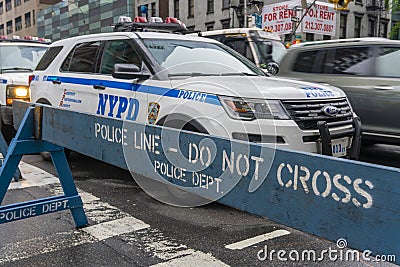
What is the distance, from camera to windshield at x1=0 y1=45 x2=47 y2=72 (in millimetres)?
9477

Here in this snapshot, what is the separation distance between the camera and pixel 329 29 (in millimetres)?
26703

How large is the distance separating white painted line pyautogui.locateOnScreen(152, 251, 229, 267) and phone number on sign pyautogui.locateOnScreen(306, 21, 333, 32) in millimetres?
23264

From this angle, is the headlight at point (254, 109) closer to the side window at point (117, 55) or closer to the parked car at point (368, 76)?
the side window at point (117, 55)

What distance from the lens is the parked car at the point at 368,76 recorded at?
645cm

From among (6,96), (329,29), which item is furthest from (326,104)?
(329,29)

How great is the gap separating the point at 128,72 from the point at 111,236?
1956 millimetres

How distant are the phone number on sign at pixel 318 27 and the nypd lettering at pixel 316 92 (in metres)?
21.3

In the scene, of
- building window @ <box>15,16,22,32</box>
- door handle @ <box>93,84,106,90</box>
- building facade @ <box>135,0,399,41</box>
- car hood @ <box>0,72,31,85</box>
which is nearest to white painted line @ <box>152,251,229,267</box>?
door handle @ <box>93,84,106,90</box>

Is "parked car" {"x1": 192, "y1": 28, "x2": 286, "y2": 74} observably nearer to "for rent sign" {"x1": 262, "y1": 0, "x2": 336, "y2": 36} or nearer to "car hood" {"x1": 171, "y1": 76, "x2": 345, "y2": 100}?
"car hood" {"x1": 171, "y1": 76, "x2": 345, "y2": 100}

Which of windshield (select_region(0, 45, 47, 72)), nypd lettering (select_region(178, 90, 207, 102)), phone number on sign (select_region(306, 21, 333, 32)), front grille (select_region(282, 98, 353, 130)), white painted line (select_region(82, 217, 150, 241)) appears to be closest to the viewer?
white painted line (select_region(82, 217, 150, 241))

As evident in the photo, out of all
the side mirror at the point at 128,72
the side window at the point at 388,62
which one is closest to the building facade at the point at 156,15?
the side window at the point at 388,62

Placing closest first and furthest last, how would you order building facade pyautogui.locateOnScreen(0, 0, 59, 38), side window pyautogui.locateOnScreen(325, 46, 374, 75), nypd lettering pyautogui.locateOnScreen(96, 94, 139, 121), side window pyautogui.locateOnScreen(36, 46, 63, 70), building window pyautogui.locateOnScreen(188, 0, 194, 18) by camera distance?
nypd lettering pyautogui.locateOnScreen(96, 94, 139, 121) < side window pyautogui.locateOnScreen(325, 46, 374, 75) < side window pyautogui.locateOnScreen(36, 46, 63, 70) < building window pyautogui.locateOnScreen(188, 0, 194, 18) < building facade pyautogui.locateOnScreen(0, 0, 59, 38)

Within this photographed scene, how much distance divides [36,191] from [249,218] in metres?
2.71

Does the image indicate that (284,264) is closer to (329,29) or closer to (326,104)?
(326,104)
